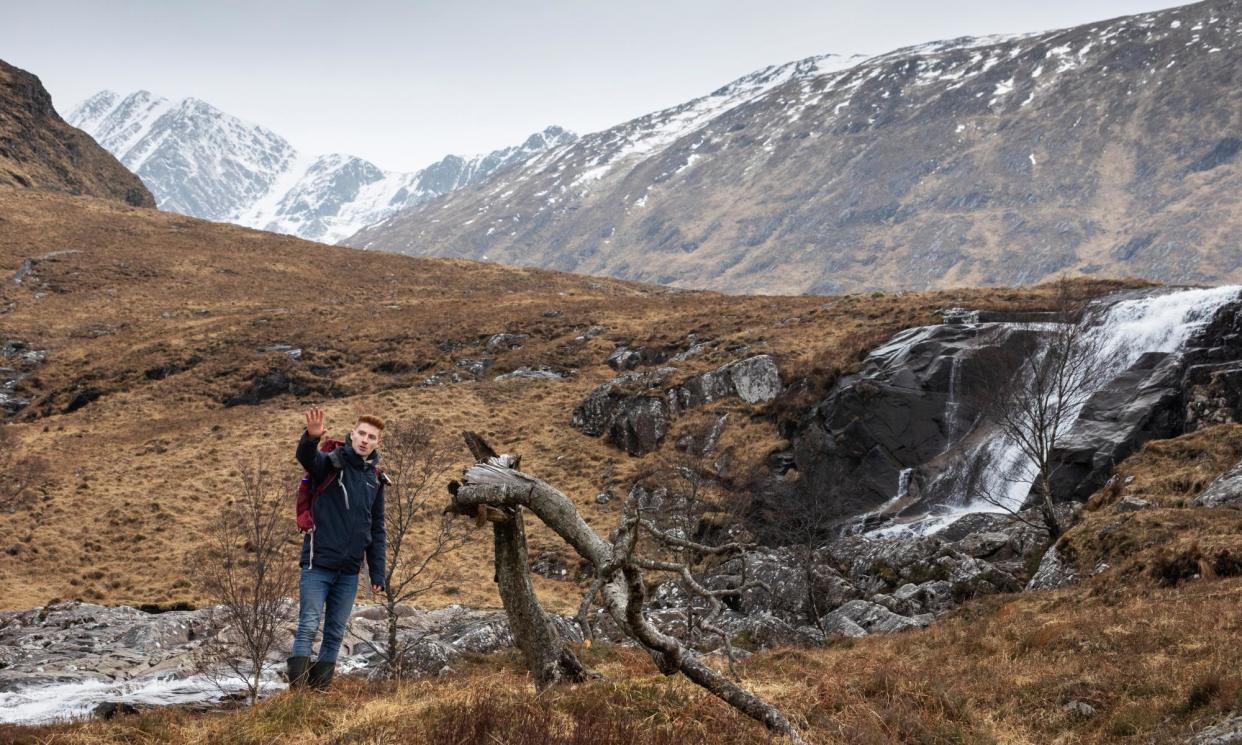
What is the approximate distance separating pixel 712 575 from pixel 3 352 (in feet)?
171

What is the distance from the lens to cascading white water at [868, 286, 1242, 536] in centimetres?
2777

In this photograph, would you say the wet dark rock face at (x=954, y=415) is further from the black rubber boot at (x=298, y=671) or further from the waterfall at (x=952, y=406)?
the black rubber boot at (x=298, y=671)

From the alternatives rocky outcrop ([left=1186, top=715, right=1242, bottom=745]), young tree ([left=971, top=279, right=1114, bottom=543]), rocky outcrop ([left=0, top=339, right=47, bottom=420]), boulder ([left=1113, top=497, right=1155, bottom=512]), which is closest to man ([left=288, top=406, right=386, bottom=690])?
rocky outcrop ([left=1186, top=715, right=1242, bottom=745])

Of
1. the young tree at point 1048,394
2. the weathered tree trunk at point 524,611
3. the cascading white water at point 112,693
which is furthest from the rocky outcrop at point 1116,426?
the cascading white water at point 112,693

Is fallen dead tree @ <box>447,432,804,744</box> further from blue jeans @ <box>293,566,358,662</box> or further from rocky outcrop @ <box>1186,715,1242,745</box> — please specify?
rocky outcrop @ <box>1186,715,1242,745</box>

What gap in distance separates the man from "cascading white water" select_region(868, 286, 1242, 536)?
23.5m

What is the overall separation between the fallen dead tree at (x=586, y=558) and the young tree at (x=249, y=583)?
437 centimetres

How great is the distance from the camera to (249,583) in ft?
72.0

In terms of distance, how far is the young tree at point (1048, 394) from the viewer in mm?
21359

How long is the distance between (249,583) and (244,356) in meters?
33.9

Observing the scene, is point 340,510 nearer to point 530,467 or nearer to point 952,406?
point 952,406

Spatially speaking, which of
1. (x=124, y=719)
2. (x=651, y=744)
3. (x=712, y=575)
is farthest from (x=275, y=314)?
(x=651, y=744)

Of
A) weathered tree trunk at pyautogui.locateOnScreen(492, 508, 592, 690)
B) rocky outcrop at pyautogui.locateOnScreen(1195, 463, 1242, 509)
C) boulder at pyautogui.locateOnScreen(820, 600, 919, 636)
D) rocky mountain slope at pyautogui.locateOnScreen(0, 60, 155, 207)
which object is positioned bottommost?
boulder at pyautogui.locateOnScreen(820, 600, 919, 636)

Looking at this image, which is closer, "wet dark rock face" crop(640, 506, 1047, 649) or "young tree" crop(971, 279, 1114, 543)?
"wet dark rock face" crop(640, 506, 1047, 649)
